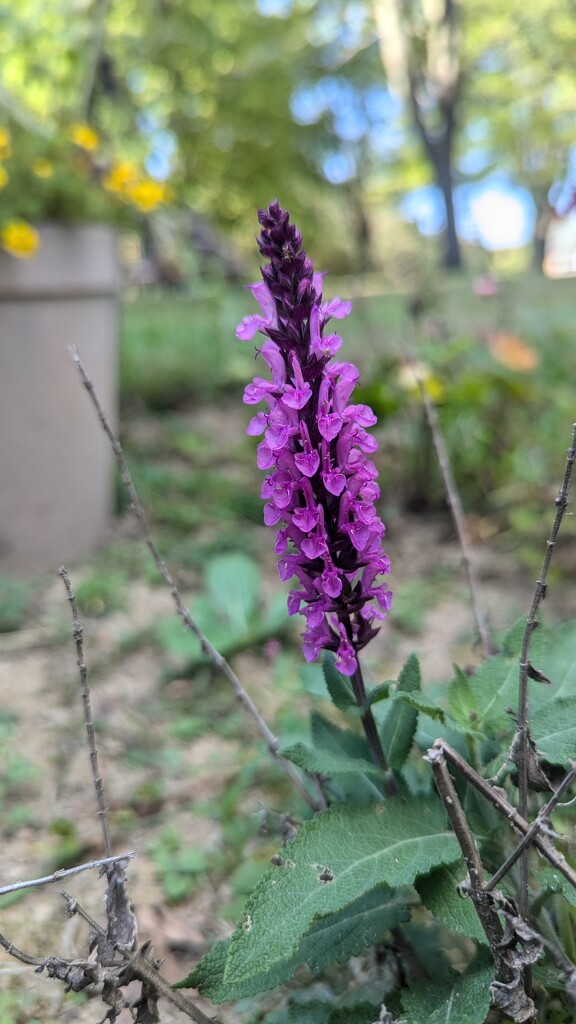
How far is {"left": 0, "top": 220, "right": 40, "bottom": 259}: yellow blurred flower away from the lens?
3.01 meters

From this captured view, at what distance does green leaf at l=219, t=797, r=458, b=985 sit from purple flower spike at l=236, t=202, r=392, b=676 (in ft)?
0.61

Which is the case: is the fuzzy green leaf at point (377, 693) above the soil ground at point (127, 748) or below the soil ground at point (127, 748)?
above

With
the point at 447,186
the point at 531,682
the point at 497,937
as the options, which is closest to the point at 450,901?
the point at 497,937

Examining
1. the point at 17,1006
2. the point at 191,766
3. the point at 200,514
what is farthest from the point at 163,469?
the point at 17,1006

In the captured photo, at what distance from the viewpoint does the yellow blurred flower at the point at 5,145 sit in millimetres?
3017

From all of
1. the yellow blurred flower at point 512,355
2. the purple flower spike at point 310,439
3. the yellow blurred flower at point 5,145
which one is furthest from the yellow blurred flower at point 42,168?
the purple flower spike at point 310,439

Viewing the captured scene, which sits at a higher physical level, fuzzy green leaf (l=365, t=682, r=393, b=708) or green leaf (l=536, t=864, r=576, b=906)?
fuzzy green leaf (l=365, t=682, r=393, b=708)

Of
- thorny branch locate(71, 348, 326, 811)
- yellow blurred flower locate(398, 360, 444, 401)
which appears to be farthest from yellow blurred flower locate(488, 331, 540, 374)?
thorny branch locate(71, 348, 326, 811)

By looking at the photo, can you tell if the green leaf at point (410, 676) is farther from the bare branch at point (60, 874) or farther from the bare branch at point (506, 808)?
the bare branch at point (60, 874)

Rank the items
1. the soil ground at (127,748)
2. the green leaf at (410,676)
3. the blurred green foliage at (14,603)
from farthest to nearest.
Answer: the blurred green foliage at (14,603) < the soil ground at (127,748) < the green leaf at (410,676)

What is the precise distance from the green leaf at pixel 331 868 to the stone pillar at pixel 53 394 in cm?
249

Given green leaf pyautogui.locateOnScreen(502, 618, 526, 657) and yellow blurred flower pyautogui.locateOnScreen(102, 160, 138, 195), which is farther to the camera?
yellow blurred flower pyautogui.locateOnScreen(102, 160, 138, 195)

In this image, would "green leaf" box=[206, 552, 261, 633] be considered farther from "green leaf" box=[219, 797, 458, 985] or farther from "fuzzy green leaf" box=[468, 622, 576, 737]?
"green leaf" box=[219, 797, 458, 985]

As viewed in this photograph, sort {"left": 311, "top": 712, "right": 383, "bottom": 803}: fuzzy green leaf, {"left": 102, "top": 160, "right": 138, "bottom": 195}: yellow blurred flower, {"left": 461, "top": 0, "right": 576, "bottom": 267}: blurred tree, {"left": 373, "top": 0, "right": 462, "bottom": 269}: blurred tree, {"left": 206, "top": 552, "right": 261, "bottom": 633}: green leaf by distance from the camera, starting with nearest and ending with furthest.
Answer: {"left": 311, "top": 712, "right": 383, "bottom": 803}: fuzzy green leaf → {"left": 206, "top": 552, "right": 261, "bottom": 633}: green leaf → {"left": 102, "top": 160, "right": 138, "bottom": 195}: yellow blurred flower → {"left": 461, "top": 0, "right": 576, "bottom": 267}: blurred tree → {"left": 373, "top": 0, "right": 462, "bottom": 269}: blurred tree
